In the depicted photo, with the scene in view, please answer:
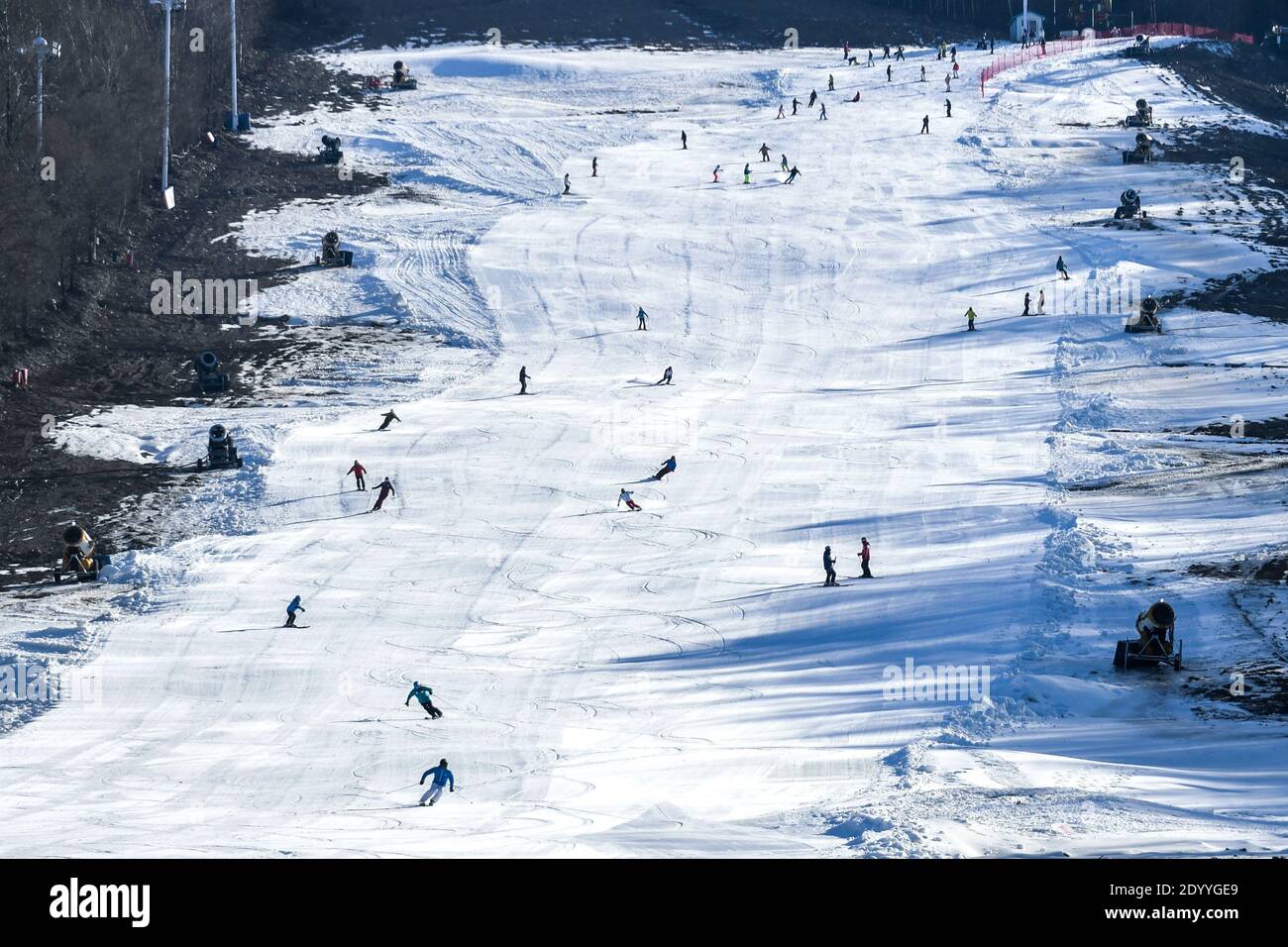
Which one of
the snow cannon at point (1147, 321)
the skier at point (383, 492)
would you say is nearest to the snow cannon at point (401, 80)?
the snow cannon at point (1147, 321)

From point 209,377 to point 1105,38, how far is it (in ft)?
215

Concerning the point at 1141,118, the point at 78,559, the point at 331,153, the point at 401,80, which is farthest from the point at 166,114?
the point at 1141,118

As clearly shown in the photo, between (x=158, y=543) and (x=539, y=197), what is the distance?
36.2m

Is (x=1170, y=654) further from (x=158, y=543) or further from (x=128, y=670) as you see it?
(x=158, y=543)

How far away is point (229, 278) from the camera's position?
6009 centimetres

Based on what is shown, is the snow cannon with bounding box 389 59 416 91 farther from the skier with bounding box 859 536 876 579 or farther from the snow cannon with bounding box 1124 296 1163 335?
the skier with bounding box 859 536 876 579

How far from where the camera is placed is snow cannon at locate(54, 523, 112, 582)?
35.1 m

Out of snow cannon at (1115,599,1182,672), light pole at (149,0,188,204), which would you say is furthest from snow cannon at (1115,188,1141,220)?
snow cannon at (1115,599,1182,672)

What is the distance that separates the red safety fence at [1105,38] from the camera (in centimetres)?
8838

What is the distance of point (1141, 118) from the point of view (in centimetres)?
7881

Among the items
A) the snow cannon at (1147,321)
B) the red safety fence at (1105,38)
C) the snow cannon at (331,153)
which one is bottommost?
the snow cannon at (1147,321)

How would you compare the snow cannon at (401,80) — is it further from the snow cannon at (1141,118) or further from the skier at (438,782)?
the skier at (438,782)

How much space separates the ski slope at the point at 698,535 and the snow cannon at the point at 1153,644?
43cm

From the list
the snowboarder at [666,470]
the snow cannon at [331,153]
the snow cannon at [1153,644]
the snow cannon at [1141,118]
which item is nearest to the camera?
the snow cannon at [1153,644]
